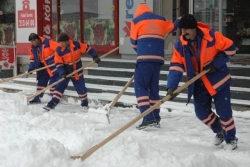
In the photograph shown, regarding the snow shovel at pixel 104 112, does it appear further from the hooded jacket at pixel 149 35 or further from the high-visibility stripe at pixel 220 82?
the high-visibility stripe at pixel 220 82

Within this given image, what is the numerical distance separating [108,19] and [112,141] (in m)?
8.93

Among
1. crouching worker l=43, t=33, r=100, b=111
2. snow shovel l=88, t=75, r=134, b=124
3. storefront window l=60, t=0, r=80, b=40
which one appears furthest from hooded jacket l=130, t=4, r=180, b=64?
storefront window l=60, t=0, r=80, b=40

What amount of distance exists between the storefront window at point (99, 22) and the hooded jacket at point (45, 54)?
12.8 feet

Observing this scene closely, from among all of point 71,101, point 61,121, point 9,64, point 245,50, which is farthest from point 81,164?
point 9,64

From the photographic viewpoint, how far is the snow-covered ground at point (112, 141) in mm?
4086

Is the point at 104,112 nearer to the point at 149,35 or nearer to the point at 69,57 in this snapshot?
the point at 149,35

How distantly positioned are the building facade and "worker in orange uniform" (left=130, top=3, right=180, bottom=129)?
4249 mm

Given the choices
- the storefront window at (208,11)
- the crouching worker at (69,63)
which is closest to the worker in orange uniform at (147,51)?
the crouching worker at (69,63)

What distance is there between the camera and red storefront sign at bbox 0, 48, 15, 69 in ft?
41.4

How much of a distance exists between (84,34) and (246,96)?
7.64m

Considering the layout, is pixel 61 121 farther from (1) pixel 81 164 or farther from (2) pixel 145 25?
(1) pixel 81 164

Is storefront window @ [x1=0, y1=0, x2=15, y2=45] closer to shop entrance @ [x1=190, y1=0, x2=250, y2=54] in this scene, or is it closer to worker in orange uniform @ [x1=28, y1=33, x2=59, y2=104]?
worker in orange uniform @ [x1=28, y1=33, x2=59, y2=104]

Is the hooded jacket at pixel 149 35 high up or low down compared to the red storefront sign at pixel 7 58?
up

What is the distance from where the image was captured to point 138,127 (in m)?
6.49
